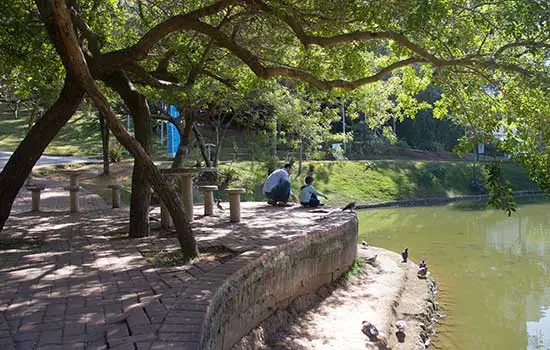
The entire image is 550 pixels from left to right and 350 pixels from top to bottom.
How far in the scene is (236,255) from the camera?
21.9 feet

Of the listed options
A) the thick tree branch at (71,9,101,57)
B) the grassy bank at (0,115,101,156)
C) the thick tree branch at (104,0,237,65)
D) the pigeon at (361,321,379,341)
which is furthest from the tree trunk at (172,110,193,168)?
the grassy bank at (0,115,101,156)

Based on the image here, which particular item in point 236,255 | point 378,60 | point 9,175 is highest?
point 378,60

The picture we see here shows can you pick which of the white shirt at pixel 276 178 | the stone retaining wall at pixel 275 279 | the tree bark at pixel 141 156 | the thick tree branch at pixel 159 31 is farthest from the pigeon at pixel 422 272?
the thick tree branch at pixel 159 31

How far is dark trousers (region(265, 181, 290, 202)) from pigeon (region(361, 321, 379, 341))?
4.75m

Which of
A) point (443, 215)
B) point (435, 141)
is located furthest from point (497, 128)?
point (435, 141)

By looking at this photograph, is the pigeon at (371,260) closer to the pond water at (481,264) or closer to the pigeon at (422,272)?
the pigeon at (422,272)

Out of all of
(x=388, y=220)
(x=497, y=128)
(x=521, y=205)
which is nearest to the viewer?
(x=497, y=128)

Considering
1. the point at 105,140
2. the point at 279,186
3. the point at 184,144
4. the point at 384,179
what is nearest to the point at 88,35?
the point at 184,144

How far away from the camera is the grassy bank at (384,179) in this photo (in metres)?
23.6

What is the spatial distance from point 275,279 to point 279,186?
524 centimetres

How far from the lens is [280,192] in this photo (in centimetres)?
1218

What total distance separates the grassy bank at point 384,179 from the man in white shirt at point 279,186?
9.25 m

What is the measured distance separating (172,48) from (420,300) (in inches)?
254

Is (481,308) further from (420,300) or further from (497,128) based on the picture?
(497,128)
